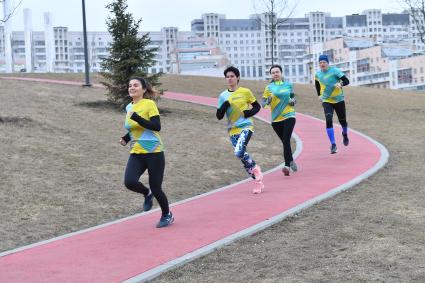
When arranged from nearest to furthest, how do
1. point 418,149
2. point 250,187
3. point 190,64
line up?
point 250,187, point 418,149, point 190,64

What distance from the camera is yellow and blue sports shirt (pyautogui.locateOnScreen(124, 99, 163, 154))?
22.7ft

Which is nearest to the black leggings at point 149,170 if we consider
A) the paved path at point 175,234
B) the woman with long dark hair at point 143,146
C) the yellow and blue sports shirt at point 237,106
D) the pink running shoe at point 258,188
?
the woman with long dark hair at point 143,146

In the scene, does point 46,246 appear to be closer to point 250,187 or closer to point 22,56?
point 250,187

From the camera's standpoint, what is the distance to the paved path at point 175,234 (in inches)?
217

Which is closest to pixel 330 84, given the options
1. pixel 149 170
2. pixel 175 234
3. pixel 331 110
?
pixel 331 110

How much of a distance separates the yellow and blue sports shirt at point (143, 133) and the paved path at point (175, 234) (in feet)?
3.20

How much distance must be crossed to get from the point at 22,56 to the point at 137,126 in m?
198

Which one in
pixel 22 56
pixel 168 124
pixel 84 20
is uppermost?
pixel 22 56

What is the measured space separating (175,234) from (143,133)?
1228mm

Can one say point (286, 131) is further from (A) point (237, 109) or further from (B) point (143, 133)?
(B) point (143, 133)

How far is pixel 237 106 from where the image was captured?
8.56 metres

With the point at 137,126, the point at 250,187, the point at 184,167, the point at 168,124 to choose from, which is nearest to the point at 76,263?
the point at 137,126

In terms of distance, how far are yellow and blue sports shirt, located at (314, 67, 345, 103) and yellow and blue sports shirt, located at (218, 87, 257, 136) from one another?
3.86 meters

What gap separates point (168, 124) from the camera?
1664cm
